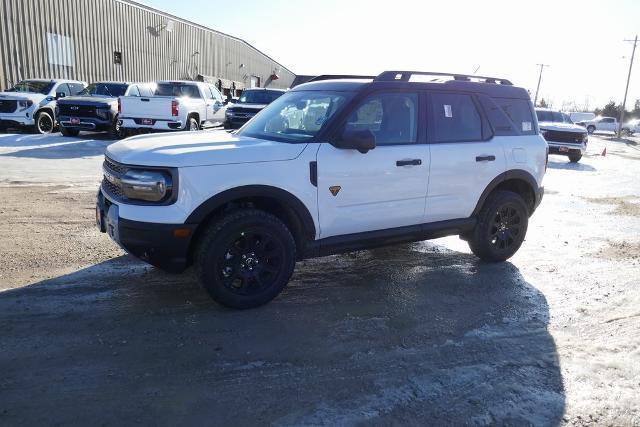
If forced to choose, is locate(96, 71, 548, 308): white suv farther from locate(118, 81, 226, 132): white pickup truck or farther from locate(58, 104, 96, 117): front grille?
locate(58, 104, 96, 117): front grille

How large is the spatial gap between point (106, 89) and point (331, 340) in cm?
1595

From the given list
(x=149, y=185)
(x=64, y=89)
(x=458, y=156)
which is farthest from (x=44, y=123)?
(x=458, y=156)

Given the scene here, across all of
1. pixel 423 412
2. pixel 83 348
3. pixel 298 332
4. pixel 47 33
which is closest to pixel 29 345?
pixel 83 348

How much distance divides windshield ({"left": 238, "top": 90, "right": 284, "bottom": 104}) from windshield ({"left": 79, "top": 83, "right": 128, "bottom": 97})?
12.9ft

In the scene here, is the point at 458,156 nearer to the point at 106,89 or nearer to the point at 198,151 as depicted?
the point at 198,151

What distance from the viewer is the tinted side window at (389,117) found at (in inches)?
176

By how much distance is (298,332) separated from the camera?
3816 mm

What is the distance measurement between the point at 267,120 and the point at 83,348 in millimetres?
2581

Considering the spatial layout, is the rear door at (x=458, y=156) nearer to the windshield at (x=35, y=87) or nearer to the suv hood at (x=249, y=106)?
the suv hood at (x=249, y=106)

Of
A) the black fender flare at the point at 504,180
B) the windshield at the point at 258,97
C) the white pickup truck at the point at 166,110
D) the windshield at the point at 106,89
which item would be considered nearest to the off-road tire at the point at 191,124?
the white pickup truck at the point at 166,110

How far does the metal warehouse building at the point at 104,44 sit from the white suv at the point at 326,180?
21.9 meters

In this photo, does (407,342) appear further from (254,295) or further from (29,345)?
(29,345)

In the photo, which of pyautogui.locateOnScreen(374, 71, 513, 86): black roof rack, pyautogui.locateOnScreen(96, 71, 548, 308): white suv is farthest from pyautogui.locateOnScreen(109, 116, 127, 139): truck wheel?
pyautogui.locateOnScreen(374, 71, 513, 86): black roof rack

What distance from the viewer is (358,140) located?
4.11 metres
